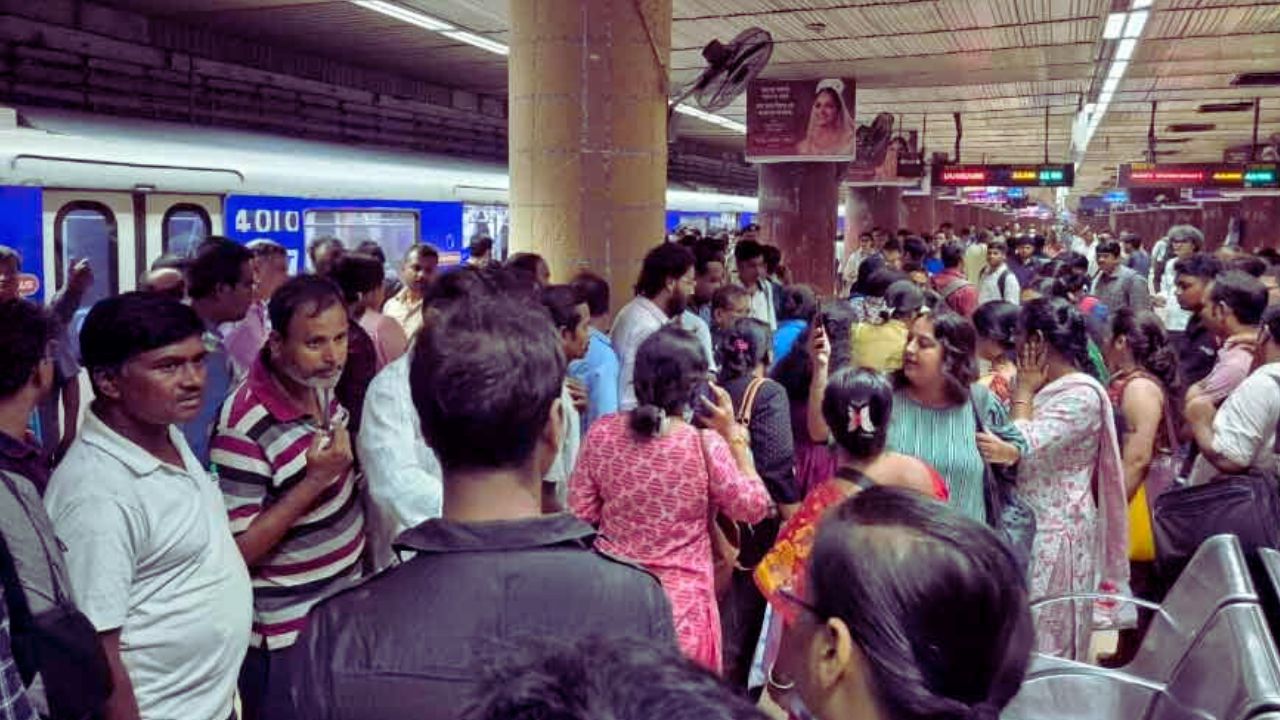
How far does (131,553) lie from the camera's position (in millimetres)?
2111

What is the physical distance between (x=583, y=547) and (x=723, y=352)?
2.40m

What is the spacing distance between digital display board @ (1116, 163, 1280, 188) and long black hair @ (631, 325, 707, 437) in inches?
675

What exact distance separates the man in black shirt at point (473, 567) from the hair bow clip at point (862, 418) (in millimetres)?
1219

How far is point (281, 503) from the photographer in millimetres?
2520

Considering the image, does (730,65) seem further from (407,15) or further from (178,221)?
(178,221)

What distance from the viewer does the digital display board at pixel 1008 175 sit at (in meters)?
17.6

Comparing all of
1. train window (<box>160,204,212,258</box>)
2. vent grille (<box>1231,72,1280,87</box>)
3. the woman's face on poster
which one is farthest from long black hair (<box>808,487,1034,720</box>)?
vent grille (<box>1231,72,1280,87</box>)

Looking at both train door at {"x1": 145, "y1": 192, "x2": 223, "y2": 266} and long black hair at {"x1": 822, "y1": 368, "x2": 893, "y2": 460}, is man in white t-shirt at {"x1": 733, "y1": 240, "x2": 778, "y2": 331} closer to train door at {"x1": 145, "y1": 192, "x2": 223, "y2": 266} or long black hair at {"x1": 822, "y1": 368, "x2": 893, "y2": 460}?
train door at {"x1": 145, "y1": 192, "x2": 223, "y2": 266}

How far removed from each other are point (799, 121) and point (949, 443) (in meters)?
9.05

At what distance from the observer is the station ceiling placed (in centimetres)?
876

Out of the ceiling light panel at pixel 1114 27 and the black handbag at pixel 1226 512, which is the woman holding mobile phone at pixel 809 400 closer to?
the black handbag at pixel 1226 512

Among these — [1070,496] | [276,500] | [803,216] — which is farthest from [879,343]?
[803,216]

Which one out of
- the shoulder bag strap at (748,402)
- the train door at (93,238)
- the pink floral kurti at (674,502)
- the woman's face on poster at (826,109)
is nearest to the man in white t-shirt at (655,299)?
the shoulder bag strap at (748,402)

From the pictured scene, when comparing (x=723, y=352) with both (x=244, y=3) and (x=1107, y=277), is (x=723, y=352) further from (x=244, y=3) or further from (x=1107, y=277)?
(x=244, y=3)
